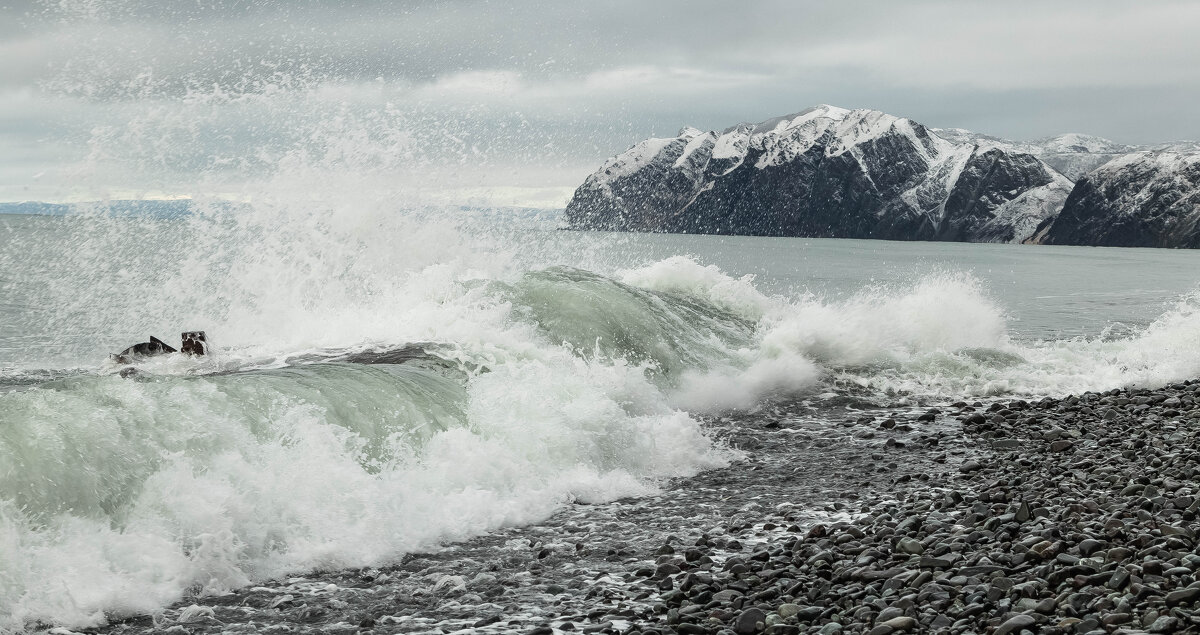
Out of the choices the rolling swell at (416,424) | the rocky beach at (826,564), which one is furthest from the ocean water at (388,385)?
the rocky beach at (826,564)

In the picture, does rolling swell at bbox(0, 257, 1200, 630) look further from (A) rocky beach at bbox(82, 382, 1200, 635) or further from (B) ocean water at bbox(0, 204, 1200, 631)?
(A) rocky beach at bbox(82, 382, 1200, 635)

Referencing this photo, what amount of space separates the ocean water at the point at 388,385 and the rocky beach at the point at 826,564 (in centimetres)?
71

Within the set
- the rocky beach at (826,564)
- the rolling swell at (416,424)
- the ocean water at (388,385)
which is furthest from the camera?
the ocean water at (388,385)

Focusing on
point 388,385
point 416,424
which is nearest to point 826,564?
point 416,424

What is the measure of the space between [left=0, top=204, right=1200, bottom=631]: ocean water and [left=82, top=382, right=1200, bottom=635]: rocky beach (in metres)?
0.71

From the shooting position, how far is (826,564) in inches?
309

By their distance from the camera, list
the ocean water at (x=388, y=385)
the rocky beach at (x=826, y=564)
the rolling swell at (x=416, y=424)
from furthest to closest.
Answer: the ocean water at (x=388, y=385)
the rolling swell at (x=416, y=424)
the rocky beach at (x=826, y=564)

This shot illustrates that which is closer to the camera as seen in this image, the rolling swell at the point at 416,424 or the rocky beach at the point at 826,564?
the rocky beach at the point at 826,564

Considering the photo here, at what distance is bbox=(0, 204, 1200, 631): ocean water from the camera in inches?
316

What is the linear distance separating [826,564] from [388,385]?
696 centimetres

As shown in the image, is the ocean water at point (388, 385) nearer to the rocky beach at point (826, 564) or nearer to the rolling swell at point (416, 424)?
the rolling swell at point (416, 424)

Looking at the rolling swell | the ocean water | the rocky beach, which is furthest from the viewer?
the ocean water

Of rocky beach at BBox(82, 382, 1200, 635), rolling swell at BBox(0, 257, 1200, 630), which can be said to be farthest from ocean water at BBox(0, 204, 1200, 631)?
rocky beach at BBox(82, 382, 1200, 635)

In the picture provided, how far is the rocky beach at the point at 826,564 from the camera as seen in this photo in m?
6.41
